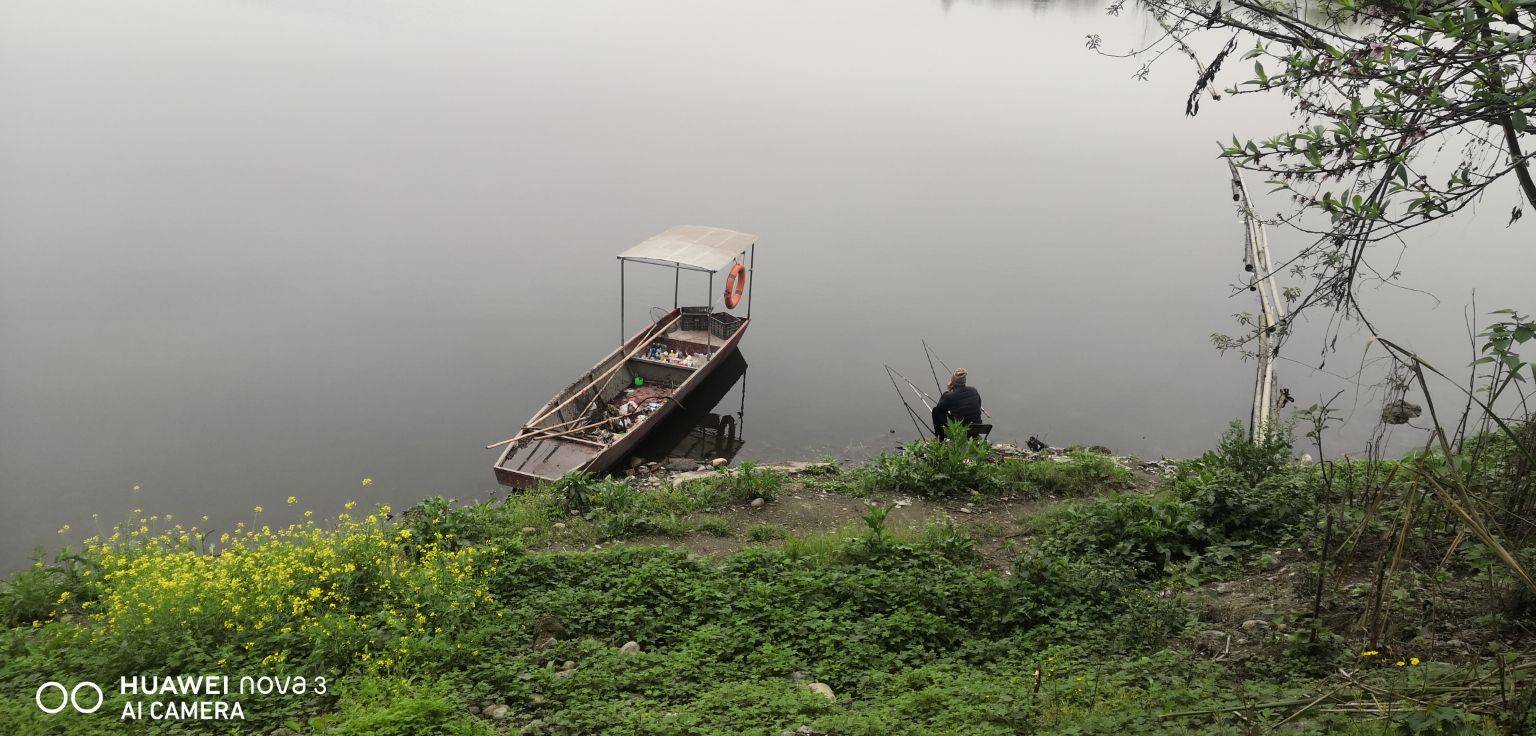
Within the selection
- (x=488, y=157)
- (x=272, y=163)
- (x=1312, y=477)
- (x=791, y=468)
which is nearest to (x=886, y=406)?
(x=791, y=468)

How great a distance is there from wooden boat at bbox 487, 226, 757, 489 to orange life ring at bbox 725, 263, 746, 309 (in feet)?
0.06

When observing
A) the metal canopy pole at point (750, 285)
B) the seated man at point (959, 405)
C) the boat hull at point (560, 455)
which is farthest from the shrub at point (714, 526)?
the metal canopy pole at point (750, 285)

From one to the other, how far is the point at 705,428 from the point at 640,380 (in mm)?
1250

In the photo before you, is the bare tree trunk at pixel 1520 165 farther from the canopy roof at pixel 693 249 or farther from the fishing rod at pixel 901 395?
the canopy roof at pixel 693 249

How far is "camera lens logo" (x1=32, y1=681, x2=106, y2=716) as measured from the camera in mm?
5082

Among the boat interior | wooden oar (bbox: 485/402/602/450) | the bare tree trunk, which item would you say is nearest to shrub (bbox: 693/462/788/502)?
the boat interior

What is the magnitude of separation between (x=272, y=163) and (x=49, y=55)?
10.9 m

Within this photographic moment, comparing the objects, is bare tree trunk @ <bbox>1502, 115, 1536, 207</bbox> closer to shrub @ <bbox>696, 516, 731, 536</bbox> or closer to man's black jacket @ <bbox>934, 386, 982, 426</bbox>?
shrub @ <bbox>696, 516, 731, 536</bbox>

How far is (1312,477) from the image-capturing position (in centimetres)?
759

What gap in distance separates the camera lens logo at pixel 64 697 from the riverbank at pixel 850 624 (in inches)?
1.4

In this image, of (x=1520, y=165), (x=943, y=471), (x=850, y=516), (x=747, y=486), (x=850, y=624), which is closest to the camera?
(x=1520, y=165)

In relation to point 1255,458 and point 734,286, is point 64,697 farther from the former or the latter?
point 734,286

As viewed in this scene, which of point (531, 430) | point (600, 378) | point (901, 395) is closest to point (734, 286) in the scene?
point (901, 395)

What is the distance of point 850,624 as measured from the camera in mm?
5906
